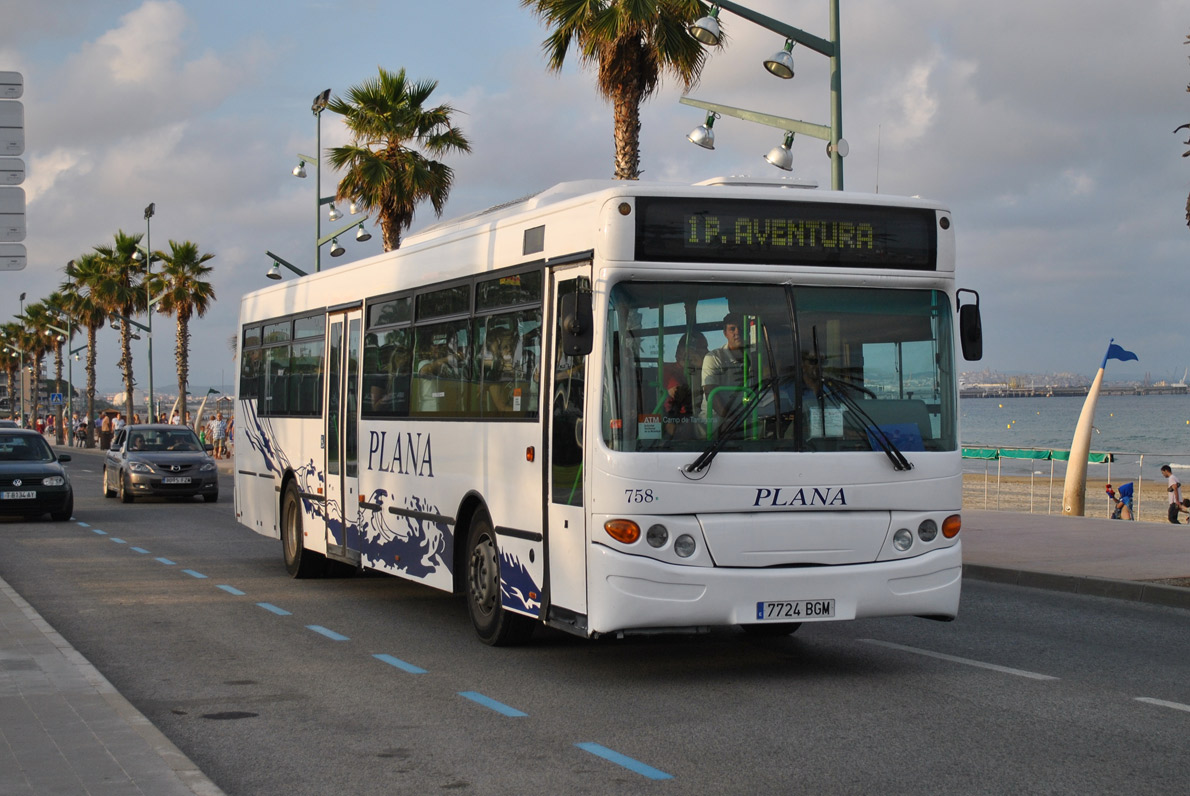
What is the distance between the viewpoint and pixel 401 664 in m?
9.38

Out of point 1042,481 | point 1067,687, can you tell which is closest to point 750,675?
point 1067,687

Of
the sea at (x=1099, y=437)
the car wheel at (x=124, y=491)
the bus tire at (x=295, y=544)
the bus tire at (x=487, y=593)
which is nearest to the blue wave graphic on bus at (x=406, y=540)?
the bus tire at (x=487, y=593)

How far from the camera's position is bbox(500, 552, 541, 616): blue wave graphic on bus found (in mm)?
8945

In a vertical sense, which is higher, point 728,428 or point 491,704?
point 728,428

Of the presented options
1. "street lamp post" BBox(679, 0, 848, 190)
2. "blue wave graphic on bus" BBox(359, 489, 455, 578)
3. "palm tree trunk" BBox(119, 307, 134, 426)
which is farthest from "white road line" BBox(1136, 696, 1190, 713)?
"palm tree trunk" BBox(119, 307, 134, 426)

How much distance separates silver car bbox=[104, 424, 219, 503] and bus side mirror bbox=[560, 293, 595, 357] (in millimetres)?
21164

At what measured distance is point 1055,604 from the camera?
42.2ft

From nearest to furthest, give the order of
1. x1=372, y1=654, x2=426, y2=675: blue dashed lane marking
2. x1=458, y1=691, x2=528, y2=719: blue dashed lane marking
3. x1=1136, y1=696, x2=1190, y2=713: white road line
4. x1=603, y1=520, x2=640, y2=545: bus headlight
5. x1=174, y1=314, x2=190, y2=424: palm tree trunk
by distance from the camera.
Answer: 1. x1=458, y1=691, x2=528, y2=719: blue dashed lane marking
2. x1=1136, y1=696, x2=1190, y2=713: white road line
3. x1=603, y1=520, x2=640, y2=545: bus headlight
4. x1=372, y1=654, x2=426, y2=675: blue dashed lane marking
5. x1=174, y1=314, x2=190, y2=424: palm tree trunk

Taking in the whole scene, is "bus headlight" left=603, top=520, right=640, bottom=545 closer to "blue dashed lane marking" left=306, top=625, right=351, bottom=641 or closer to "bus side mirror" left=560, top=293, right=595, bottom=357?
"bus side mirror" left=560, top=293, right=595, bottom=357

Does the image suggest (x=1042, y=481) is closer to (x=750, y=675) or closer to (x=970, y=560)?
(x=970, y=560)

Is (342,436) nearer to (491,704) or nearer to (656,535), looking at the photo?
(491,704)

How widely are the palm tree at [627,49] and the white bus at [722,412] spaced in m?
13.0

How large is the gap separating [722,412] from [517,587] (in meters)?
2.04

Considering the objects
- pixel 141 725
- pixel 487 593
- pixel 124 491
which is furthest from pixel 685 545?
pixel 124 491
